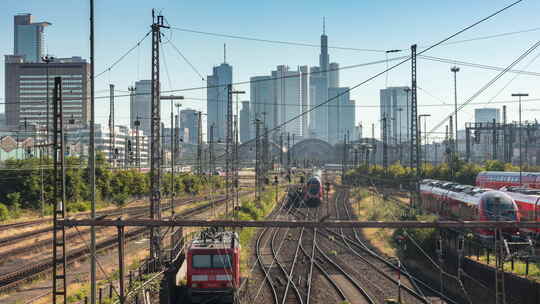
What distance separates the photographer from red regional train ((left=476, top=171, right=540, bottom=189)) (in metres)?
40.7

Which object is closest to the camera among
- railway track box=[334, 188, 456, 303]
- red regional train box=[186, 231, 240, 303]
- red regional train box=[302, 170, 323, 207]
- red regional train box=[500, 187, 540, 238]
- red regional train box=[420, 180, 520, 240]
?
red regional train box=[186, 231, 240, 303]

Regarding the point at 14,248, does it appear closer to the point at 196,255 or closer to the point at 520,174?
the point at 196,255

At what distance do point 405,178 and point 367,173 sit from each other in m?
14.7

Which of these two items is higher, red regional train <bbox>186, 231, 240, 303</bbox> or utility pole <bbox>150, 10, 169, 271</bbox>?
utility pole <bbox>150, 10, 169, 271</bbox>

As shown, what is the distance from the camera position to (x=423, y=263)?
84.0 feet

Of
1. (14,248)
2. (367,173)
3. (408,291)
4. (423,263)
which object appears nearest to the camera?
(408,291)

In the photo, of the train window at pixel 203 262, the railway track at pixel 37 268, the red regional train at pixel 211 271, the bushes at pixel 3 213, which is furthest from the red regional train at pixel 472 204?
the bushes at pixel 3 213

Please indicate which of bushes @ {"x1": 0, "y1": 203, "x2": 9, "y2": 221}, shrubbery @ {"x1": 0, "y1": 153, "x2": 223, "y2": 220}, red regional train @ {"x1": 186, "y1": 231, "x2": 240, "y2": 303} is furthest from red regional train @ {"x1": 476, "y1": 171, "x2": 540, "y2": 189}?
bushes @ {"x1": 0, "y1": 203, "x2": 9, "y2": 221}

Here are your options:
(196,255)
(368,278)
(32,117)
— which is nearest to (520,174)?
(368,278)

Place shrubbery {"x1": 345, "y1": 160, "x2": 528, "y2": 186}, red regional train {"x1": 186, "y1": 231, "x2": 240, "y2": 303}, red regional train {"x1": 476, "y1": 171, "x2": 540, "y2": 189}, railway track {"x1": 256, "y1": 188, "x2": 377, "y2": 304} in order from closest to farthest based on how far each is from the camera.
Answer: red regional train {"x1": 186, "y1": 231, "x2": 240, "y2": 303} < railway track {"x1": 256, "y1": 188, "x2": 377, "y2": 304} < red regional train {"x1": 476, "y1": 171, "x2": 540, "y2": 189} < shrubbery {"x1": 345, "y1": 160, "x2": 528, "y2": 186}

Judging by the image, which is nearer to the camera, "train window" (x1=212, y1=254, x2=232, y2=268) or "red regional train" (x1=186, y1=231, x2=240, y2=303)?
"red regional train" (x1=186, y1=231, x2=240, y2=303)

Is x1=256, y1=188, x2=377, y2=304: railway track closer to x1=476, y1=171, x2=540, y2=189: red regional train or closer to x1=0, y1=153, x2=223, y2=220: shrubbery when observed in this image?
x1=0, y1=153, x2=223, y2=220: shrubbery

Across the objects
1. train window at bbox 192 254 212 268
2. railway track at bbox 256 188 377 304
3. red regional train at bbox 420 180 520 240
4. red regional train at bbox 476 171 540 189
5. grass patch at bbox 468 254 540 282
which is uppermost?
red regional train at bbox 476 171 540 189

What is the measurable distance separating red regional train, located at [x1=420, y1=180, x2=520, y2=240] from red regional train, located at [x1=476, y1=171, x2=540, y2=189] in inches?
225
